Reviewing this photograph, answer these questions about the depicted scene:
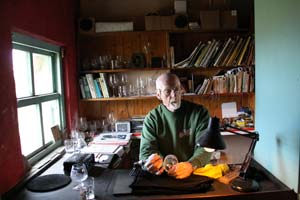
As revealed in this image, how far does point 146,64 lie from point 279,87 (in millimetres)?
2085

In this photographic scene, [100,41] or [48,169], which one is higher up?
[100,41]

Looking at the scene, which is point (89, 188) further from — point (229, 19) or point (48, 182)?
point (229, 19)

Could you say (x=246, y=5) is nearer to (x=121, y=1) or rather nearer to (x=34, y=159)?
(x=121, y=1)

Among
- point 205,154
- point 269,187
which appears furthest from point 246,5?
point 269,187

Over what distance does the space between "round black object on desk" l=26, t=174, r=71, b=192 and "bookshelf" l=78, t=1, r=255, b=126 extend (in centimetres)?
157

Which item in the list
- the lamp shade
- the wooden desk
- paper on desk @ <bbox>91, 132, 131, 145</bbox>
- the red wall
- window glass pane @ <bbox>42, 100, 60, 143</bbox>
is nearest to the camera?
the lamp shade

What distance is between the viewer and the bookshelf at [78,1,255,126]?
3.41 meters

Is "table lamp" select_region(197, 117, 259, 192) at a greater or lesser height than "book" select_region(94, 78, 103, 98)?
lesser

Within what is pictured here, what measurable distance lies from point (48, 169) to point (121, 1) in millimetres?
2195

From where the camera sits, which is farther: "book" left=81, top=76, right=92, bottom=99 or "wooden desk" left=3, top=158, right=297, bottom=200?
"book" left=81, top=76, right=92, bottom=99

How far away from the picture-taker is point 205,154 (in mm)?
1936

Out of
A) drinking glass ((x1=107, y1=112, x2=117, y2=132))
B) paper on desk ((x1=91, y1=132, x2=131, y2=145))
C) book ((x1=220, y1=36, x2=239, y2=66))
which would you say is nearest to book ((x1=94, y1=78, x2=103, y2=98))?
drinking glass ((x1=107, y1=112, x2=117, y2=132))

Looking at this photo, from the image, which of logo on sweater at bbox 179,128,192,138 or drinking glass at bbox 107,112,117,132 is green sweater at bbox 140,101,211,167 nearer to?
logo on sweater at bbox 179,128,192,138

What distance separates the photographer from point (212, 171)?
5.71 ft
